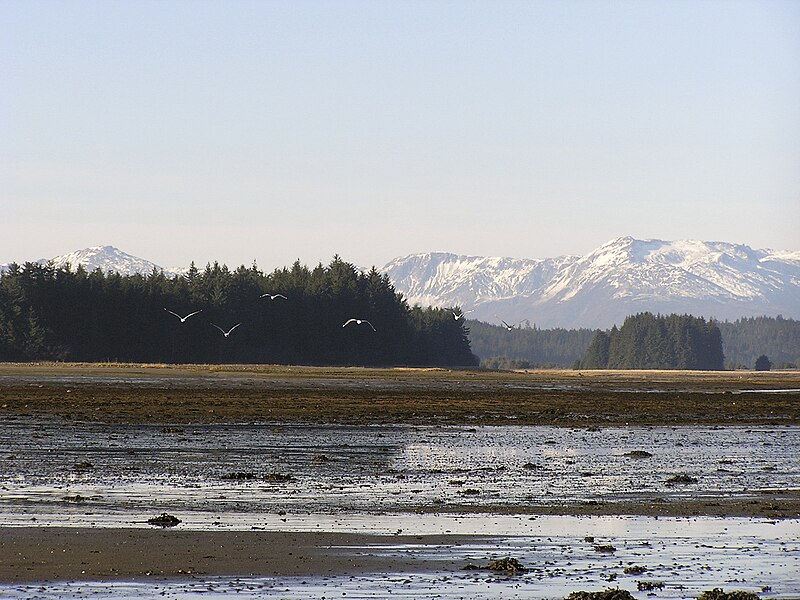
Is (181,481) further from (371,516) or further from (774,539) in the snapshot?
(774,539)

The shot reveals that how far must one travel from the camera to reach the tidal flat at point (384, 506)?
15.5m

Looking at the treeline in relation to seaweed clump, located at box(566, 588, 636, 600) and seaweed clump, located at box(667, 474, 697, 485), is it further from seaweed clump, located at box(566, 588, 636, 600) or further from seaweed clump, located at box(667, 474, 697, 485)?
seaweed clump, located at box(566, 588, 636, 600)

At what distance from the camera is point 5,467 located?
25688mm

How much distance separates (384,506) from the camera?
2181 cm

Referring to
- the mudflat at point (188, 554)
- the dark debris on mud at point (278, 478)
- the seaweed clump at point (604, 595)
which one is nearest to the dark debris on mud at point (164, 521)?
the mudflat at point (188, 554)

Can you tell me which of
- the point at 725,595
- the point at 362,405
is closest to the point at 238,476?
the point at 725,595

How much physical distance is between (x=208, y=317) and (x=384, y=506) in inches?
4968

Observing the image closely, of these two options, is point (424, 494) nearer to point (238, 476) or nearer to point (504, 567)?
point (238, 476)

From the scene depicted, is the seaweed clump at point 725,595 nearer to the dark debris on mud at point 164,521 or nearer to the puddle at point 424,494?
the puddle at point 424,494

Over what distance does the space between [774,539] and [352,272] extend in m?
149

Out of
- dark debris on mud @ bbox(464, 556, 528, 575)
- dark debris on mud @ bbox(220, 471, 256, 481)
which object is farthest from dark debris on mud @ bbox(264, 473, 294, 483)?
dark debris on mud @ bbox(464, 556, 528, 575)

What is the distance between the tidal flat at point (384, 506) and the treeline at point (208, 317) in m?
91.5

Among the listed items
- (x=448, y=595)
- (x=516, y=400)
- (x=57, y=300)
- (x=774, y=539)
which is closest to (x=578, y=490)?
(x=774, y=539)

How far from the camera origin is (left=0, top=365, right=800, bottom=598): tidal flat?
1548cm
